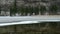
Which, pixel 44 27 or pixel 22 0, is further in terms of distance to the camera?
pixel 22 0

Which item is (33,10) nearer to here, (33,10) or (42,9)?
(33,10)

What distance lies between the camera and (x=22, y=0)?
248cm

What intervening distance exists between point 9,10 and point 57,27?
119 cm

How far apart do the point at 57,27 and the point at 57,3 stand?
98 cm

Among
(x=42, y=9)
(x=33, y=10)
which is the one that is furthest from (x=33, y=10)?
(x=42, y=9)

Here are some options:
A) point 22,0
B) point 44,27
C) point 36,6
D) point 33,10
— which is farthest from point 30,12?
point 44,27

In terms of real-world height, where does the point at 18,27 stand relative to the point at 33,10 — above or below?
below

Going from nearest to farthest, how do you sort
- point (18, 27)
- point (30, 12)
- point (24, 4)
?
point (18, 27) < point (30, 12) < point (24, 4)

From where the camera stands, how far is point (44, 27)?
5.25ft

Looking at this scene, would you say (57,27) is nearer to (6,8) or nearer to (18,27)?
(18,27)

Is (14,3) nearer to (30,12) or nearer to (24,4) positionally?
(24,4)

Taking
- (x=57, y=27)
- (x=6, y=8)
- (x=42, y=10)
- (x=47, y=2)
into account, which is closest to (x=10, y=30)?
(x=57, y=27)

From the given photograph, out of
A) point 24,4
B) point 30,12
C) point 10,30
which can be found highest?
point 24,4

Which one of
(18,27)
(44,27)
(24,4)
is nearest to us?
(18,27)
